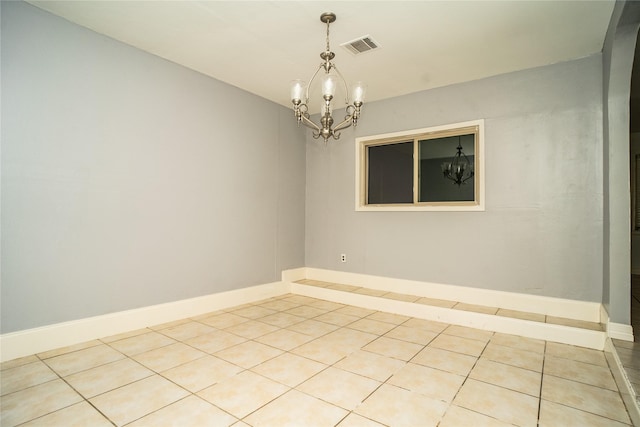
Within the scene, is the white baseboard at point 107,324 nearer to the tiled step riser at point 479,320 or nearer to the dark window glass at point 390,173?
the tiled step riser at point 479,320

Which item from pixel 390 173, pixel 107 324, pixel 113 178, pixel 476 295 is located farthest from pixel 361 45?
pixel 107 324

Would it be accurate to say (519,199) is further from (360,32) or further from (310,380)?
(310,380)

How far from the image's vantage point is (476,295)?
3762 mm

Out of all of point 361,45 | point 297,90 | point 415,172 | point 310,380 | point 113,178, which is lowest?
point 310,380

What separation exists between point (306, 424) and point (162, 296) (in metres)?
2.29

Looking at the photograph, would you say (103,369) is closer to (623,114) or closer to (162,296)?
(162,296)

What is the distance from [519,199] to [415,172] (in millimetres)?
1267

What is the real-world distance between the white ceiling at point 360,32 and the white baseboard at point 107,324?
2.59 meters

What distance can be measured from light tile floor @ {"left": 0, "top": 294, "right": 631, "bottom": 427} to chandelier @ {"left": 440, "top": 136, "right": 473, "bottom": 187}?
2.10 metres

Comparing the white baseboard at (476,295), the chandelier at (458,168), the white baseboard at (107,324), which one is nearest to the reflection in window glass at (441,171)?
the chandelier at (458,168)

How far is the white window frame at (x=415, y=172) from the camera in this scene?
3.79 meters

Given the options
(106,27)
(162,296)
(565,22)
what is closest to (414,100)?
(565,22)

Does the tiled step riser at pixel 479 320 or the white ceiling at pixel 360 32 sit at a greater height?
the white ceiling at pixel 360 32

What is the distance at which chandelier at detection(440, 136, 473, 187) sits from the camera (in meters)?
4.30
